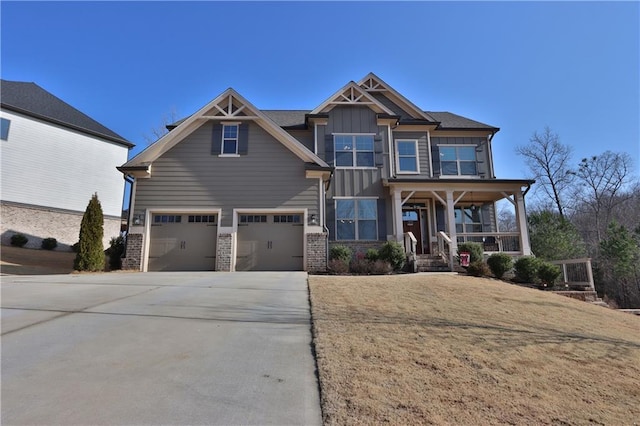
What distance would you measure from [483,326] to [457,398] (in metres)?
2.78

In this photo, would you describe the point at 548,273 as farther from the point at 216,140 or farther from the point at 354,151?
the point at 216,140

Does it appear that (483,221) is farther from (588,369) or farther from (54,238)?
(54,238)

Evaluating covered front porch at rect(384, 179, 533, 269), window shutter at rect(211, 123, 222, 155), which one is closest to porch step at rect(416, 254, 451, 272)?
covered front porch at rect(384, 179, 533, 269)

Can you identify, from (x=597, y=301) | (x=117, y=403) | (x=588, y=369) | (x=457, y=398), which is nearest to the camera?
(x=117, y=403)

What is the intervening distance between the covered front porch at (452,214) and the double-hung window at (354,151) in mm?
1720

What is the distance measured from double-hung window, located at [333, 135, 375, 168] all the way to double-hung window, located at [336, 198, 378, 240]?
173 cm

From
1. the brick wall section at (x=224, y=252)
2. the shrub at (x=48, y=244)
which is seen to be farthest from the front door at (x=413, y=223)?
the shrub at (x=48, y=244)

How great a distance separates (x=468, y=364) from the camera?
3.84 metres

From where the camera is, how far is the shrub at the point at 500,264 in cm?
1208

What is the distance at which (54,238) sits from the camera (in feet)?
65.7

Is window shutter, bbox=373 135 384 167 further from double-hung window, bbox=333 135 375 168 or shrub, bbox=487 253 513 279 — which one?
shrub, bbox=487 253 513 279

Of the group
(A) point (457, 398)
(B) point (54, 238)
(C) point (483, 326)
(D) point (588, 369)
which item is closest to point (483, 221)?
(C) point (483, 326)

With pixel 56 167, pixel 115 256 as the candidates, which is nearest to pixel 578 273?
pixel 115 256

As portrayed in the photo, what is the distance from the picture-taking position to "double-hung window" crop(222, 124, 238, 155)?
46.3 ft
